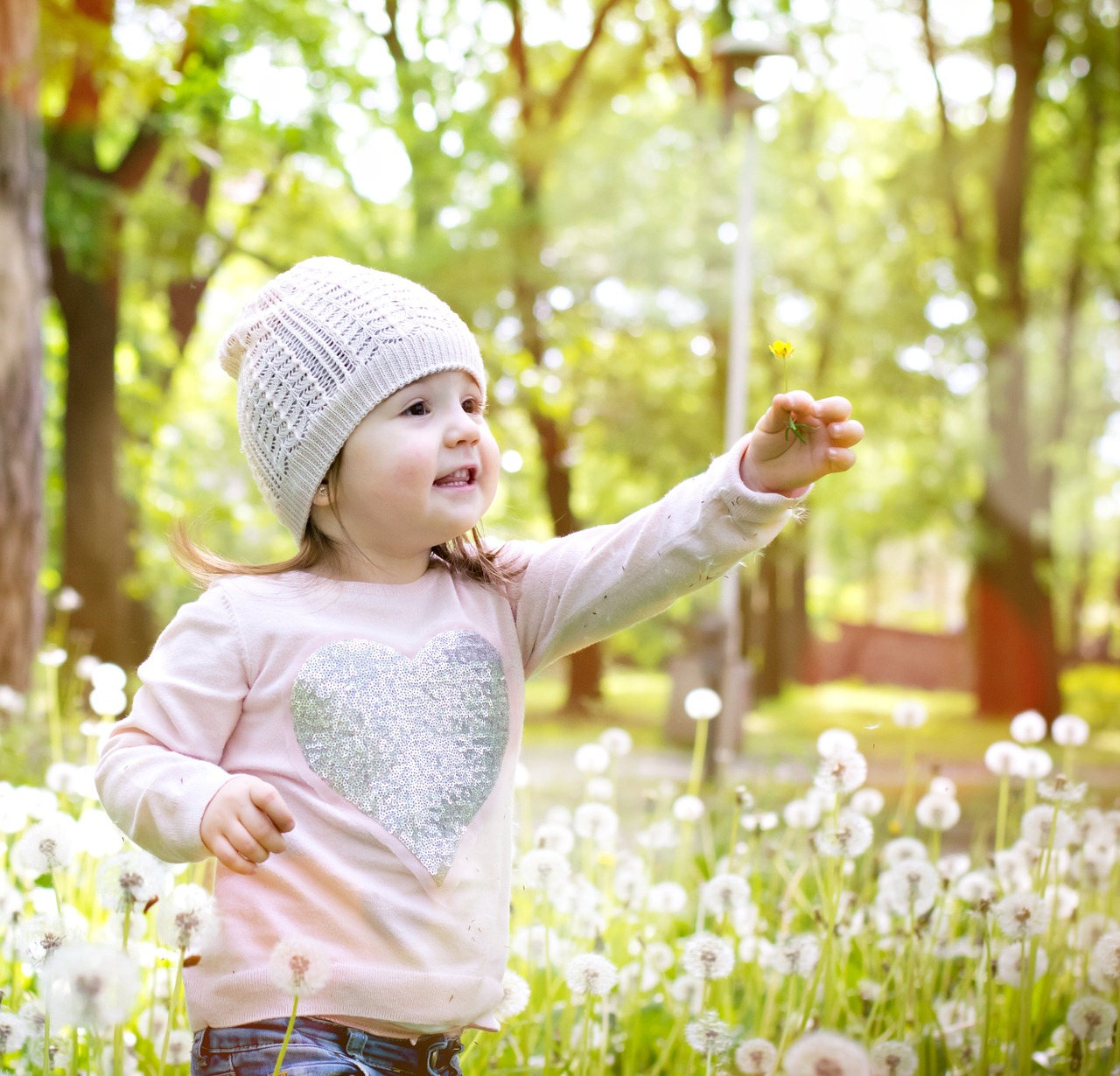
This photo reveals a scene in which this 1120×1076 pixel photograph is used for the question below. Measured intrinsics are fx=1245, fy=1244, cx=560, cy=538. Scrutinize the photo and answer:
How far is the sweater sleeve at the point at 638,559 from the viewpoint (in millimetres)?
1458

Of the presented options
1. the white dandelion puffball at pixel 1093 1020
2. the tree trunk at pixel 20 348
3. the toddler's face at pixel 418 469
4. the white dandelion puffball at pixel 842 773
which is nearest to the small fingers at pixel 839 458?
the toddler's face at pixel 418 469

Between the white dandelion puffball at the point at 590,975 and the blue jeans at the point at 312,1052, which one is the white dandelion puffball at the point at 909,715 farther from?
the blue jeans at the point at 312,1052

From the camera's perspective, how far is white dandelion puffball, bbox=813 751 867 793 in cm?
173

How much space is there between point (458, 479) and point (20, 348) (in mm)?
3615

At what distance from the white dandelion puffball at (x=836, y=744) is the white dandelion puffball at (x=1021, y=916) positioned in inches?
11.8

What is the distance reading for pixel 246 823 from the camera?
124 cm

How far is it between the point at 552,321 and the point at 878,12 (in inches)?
186

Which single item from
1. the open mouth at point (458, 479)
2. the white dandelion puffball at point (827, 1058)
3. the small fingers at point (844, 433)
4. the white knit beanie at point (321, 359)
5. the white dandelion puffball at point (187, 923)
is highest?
the white knit beanie at point (321, 359)

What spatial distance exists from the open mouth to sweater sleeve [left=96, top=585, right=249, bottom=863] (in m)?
0.29

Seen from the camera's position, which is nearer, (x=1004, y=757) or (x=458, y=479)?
(x=458, y=479)

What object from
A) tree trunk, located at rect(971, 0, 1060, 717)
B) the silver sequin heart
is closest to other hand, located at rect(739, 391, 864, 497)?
the silver sequin heart

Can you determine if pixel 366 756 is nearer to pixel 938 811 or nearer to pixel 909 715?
pixel 938 811

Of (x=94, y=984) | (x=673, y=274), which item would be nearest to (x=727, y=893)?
(x=94, y=984)

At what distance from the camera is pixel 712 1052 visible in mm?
1475
